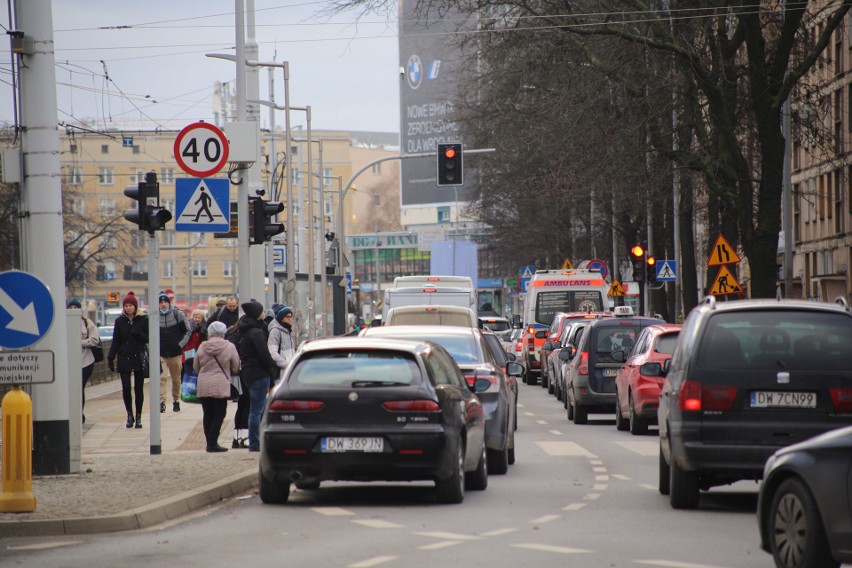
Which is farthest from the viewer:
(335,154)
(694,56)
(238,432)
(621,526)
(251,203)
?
(335,154)

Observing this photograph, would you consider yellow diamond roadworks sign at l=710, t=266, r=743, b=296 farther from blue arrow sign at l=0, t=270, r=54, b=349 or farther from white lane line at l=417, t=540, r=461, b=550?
white lane line at l=417, t=540, r=461, b=550

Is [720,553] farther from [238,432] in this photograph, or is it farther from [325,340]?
[238,432]

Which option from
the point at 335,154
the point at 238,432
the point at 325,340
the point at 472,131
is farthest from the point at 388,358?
the point at 335,154

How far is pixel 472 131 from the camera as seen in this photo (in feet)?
185

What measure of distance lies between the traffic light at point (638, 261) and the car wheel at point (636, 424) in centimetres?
1935

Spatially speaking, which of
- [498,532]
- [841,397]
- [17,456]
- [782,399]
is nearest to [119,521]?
[17,456]

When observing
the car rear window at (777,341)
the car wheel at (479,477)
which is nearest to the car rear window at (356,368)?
the car wheel at (479,477)

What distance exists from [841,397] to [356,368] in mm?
3868

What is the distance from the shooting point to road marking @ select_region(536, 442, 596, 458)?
19711 millimetres

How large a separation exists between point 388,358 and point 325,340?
→ 0.60 meters

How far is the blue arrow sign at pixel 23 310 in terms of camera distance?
12.6 meters

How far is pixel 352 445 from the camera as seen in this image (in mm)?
13172

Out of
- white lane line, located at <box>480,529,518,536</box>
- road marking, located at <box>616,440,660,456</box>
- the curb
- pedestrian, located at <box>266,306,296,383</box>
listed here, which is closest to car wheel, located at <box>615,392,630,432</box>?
road marking, located at <box>616,440,660,456</box>

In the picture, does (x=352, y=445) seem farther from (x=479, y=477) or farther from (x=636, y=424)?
(x=636, y=424)
